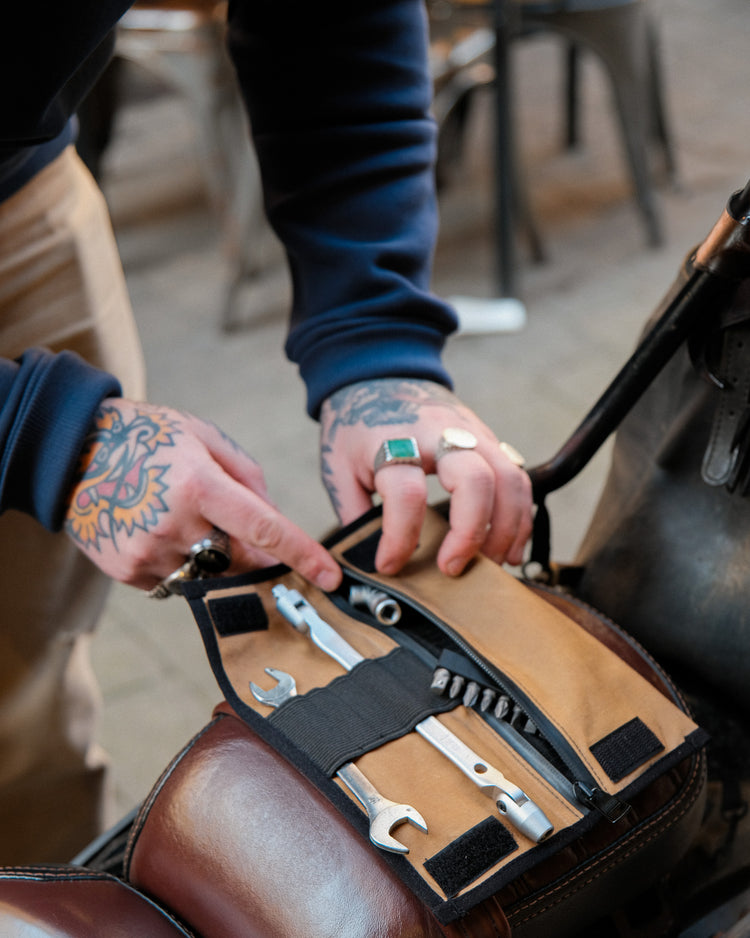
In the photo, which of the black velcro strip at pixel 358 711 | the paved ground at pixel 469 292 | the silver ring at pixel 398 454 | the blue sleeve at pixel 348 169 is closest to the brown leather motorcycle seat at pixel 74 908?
the black velcro strip at pixel 358 711

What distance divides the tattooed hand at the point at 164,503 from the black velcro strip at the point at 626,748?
226 millimetres

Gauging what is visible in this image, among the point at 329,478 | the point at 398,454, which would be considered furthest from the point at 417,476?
the point at 329,478

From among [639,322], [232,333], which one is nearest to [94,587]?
[232,333]

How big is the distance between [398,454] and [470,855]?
1.05ft

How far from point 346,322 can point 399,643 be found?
1.07 feet

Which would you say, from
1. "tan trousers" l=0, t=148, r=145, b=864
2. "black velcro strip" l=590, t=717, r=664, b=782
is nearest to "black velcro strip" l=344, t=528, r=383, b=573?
"black velcro strip" l=590, t=717, r=664, b=782

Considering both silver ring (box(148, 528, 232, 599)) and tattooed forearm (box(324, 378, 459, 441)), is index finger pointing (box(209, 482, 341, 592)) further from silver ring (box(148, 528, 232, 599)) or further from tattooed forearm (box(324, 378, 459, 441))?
tattooed forearm (box(324, 378, 459, 441))

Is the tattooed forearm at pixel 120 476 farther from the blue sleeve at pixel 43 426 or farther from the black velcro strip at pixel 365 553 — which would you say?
the black velcro strip at pixel 365 553

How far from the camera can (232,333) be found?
2.52m

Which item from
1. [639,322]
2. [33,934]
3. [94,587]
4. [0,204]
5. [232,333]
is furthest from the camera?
[232,333]

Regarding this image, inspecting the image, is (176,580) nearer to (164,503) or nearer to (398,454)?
(164,503)

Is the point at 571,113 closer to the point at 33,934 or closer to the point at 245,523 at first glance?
the point at 245,523

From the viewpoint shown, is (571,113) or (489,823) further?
(571,113)

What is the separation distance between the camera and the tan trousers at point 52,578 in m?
0.87
